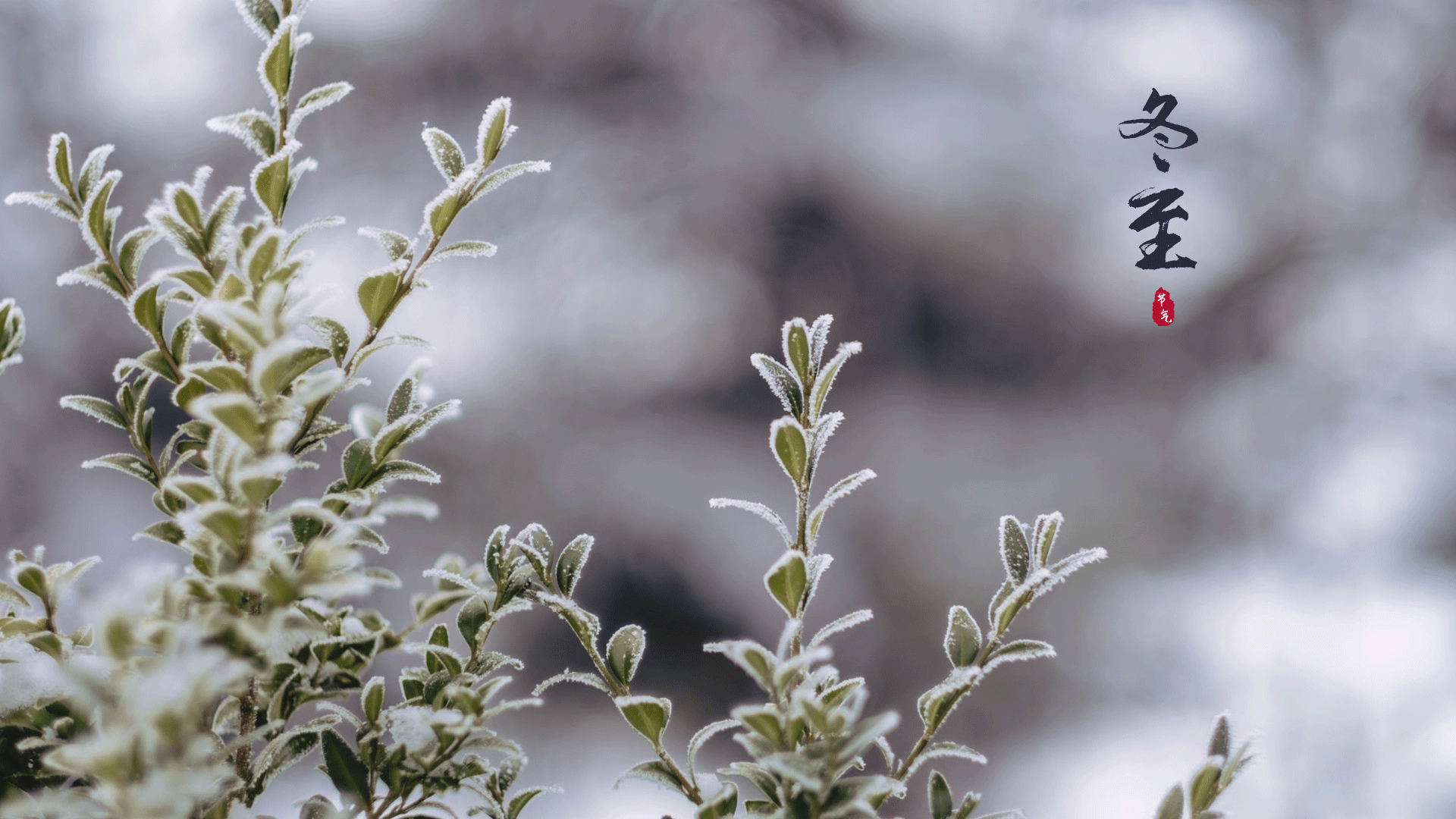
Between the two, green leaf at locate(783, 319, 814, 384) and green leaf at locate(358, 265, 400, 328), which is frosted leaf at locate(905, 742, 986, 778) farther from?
green leaf at locate(358, 265, 400, 328)

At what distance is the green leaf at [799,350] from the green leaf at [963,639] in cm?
15

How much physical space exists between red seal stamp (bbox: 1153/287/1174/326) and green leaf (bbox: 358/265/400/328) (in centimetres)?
140

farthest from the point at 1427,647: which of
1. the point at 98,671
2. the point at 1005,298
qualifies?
the point at 98,671

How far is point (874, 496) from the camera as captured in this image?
1448 millimetres

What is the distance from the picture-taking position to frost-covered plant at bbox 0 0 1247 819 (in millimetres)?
317

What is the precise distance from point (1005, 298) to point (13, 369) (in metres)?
1.59

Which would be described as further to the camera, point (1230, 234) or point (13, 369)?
point (1230, 234)

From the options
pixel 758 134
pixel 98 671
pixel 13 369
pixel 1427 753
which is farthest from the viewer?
pixel 758 134

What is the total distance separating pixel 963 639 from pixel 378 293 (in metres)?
0.36

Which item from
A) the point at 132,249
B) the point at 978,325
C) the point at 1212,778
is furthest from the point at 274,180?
the point at 978,325

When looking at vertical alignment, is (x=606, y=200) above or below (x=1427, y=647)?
above

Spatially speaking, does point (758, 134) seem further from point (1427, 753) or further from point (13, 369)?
point (1427, 753)

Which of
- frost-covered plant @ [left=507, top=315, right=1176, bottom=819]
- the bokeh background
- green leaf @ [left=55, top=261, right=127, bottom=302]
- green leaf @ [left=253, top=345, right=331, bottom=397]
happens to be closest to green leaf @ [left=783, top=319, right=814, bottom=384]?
frost-covered plant @ [left=507, top=315, right=1176, bottom=819]

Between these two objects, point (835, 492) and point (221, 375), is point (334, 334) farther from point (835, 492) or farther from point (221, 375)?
point (835, 492)
